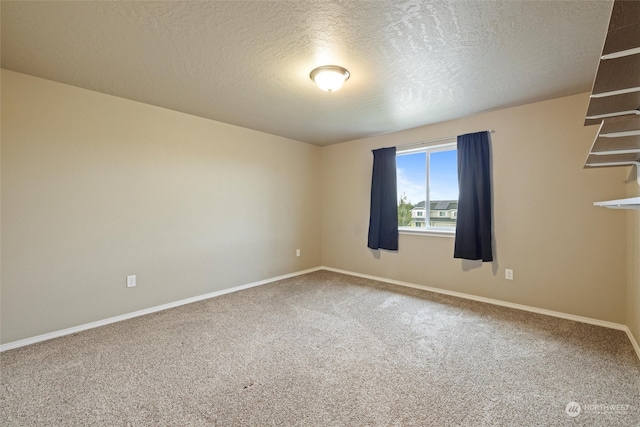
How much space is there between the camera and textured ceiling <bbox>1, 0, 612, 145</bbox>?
5.43ft

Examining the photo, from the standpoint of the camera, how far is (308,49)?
2.05m

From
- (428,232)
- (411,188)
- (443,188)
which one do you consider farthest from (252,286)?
(443,188)

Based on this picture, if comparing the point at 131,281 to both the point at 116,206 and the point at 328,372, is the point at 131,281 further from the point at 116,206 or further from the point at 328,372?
the point at 328,372

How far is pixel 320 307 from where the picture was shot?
326cm

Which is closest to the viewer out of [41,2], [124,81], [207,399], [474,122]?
[41,2]

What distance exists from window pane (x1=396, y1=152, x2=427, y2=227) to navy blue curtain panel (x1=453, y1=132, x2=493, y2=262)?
2.04 feet

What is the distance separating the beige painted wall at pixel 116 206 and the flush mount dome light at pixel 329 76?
1.92 meters

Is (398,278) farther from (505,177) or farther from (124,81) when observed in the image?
(124,81)

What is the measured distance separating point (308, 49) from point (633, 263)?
128 inches

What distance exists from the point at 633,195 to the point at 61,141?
5.05 m

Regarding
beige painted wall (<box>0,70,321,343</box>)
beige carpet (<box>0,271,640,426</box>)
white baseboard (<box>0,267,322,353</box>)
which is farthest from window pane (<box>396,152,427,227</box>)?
white baseboard (<box>0,267,322,353</box>)

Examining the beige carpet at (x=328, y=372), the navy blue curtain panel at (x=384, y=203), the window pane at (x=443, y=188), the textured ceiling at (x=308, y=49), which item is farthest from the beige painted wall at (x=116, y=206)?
the window pane at (x=443, y=188)

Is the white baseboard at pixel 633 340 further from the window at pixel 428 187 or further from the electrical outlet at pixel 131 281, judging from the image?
the electrical outlet at pixel 131 281

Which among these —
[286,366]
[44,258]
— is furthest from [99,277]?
[286,366]
